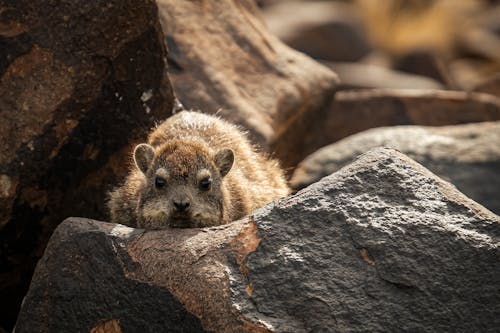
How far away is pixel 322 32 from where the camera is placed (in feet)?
71.0

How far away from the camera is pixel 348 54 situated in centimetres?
2217

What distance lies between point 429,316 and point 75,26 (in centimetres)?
388

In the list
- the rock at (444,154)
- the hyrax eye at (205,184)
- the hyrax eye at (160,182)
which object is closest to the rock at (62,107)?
the hyrax eye at (160,182)

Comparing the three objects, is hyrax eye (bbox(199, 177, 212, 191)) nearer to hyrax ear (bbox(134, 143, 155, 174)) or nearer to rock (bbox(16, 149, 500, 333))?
hyrax ear (bbox(134, 143, 155, 174))

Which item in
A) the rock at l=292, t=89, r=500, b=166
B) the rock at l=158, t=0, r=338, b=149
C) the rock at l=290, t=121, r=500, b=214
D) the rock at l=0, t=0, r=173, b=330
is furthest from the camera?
the rock at l=292, t=89, r=500, b=166

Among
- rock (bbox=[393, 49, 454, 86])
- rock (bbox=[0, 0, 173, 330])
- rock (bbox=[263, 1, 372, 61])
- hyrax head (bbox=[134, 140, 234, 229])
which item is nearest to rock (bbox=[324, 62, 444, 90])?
rock (bbox=[393, 49, 454, 86])

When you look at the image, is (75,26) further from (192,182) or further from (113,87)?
(192,182)

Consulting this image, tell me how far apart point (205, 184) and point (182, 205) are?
15.3 inches

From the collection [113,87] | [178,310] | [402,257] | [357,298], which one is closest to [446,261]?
[402,257]

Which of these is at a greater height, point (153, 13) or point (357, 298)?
point (153, 13)

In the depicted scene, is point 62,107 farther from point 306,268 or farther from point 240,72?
point 240,72

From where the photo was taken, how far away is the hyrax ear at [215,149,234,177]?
772cm

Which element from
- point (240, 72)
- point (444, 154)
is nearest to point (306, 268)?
point (240, 72)

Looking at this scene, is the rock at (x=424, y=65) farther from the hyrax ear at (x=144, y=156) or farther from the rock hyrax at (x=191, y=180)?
the hyrax ear at (x=144, y=156)
